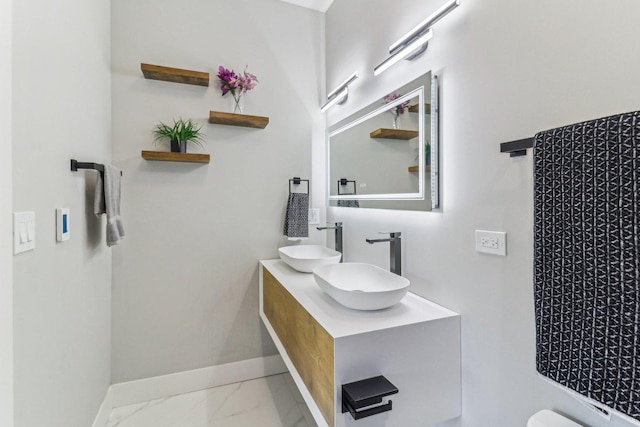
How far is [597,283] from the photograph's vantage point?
0.77m

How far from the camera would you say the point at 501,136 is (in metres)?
1.15

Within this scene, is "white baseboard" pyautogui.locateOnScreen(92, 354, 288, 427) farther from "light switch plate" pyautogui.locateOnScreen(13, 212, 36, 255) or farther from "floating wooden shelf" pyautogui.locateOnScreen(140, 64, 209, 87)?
"floating wooden shelf" pyautogui.locateOnScreen(140, 64, 209, 87)

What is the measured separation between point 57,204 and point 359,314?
1.23 meters

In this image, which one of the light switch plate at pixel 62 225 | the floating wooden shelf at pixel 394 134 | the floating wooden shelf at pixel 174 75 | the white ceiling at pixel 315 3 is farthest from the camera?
the white ceiling at pixel 315 3

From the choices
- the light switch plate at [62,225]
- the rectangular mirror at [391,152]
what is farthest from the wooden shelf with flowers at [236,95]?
the light switch plate at [62,225]

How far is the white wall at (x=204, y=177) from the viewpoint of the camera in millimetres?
2080

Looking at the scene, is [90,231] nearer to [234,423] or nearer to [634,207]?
[234,423]

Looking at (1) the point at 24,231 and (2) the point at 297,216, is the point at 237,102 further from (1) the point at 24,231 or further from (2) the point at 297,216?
(1) the point at 24,231

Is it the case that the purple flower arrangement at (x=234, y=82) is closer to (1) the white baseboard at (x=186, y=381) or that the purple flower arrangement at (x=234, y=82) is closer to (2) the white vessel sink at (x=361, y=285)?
(2) the white vessel sink at (x=361, y=285)

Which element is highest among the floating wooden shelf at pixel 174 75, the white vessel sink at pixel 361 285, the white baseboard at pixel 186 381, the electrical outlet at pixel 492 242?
the floating wooden shelf at pixel 174 75

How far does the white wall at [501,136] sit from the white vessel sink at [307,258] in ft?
1.76


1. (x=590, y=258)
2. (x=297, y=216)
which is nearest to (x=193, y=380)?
(x=297, y=216)

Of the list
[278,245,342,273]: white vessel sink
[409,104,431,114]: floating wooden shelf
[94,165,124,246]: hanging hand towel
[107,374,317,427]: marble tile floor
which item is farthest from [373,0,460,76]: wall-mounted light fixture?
[107,374,317,427]: marble tile floor

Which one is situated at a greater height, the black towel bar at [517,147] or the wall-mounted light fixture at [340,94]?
the wall-mounted light fixture at [340,94]
